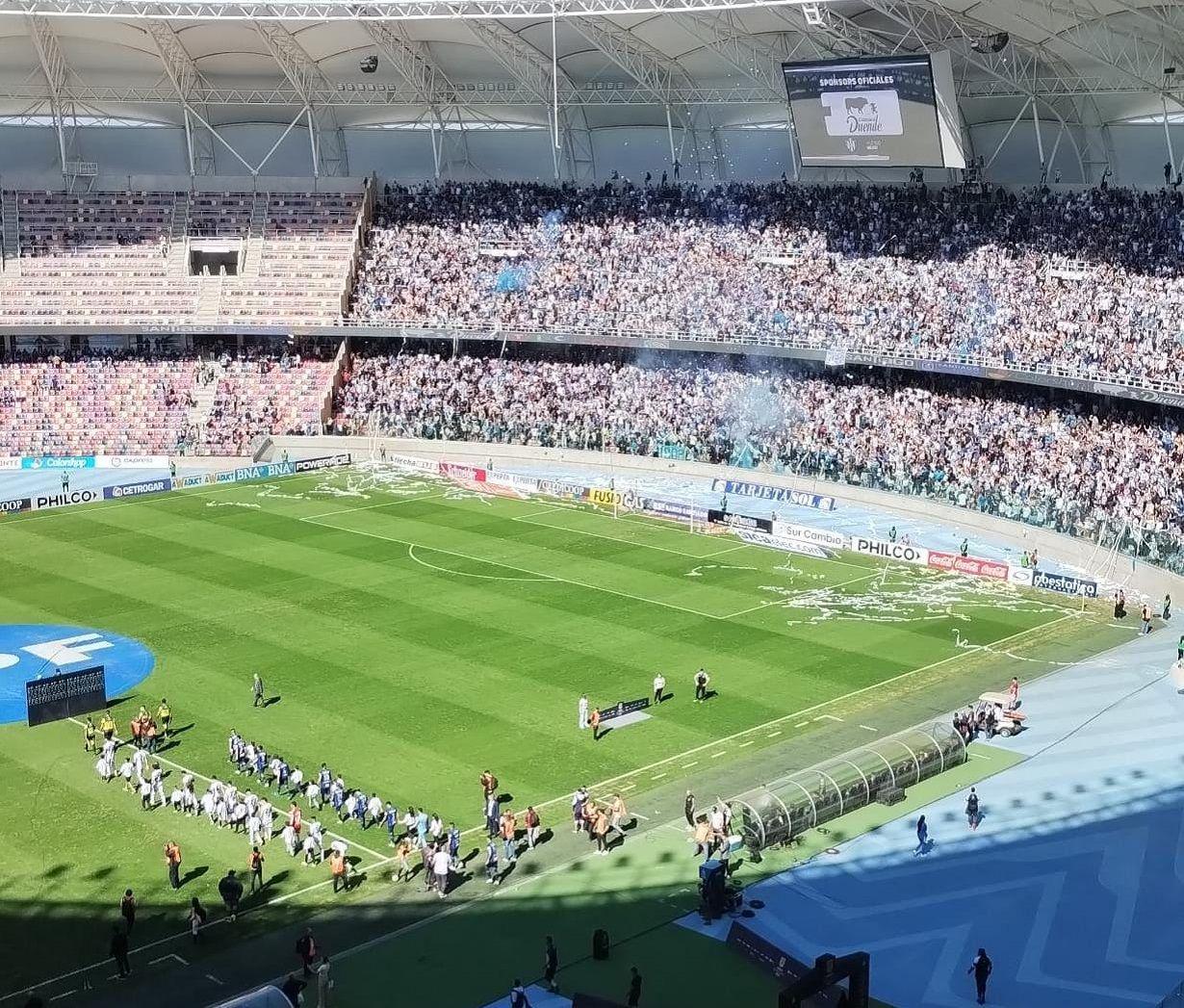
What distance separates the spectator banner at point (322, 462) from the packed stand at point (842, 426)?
2.77m

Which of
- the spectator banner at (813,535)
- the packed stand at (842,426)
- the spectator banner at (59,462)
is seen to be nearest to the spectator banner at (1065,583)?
the packed stand at (842,426)

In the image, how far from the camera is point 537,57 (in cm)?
7319

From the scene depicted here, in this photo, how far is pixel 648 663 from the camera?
43438mm

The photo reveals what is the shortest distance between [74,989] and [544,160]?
64.4 metres

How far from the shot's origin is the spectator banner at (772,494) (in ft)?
209

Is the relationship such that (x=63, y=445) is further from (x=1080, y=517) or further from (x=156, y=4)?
(x=1080, y=517)

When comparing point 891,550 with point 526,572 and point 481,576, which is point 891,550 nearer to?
point 526,572

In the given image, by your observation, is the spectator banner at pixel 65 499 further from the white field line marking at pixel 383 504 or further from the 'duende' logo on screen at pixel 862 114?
the 'duende' logo on screen at pixel 862 114

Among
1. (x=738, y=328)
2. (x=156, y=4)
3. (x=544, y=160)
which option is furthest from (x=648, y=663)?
(x=544, y=160)

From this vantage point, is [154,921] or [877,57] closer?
[154,921]

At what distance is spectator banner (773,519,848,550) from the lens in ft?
184

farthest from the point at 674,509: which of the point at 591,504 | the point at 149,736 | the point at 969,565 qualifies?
the point at 149,736

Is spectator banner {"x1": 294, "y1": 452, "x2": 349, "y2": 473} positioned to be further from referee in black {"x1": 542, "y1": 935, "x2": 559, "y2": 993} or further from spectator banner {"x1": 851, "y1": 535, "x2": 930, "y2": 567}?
referee in black {"x1": 542, "y1": 935, "x2": 559, "y2": 993}

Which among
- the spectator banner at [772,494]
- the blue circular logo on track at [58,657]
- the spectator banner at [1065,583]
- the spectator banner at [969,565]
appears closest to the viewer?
the blue circular logo on track at [58,657]
